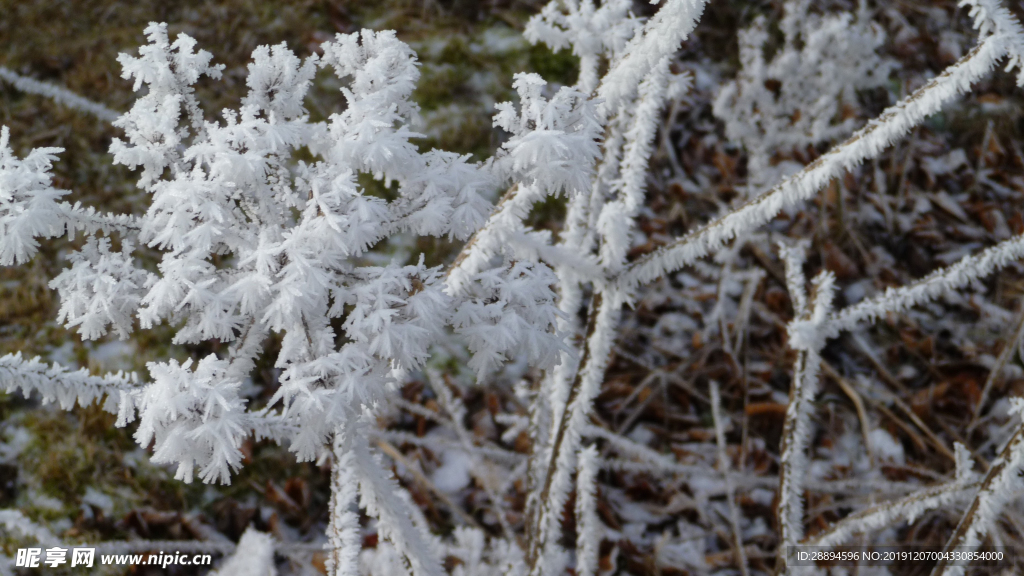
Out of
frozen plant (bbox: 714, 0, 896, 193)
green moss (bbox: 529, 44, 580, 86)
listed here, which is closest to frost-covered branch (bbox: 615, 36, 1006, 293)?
frozen plant (bbox: 714, 0, 896, 193)

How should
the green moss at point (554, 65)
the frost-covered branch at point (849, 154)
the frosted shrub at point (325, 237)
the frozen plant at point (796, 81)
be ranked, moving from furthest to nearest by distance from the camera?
the green moss at point (554, 65)
the frozen plant at point (796, 81)
the frost-covered branch at point (849, 154)
the frosted shrub at point (325, 237)

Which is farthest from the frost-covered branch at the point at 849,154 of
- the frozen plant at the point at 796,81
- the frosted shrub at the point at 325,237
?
the frozen plant at the point at 796,81

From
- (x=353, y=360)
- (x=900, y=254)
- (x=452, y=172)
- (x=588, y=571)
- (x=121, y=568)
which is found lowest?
(x=588, y=571)

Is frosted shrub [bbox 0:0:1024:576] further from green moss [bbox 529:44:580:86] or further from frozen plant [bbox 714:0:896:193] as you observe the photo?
green moss [bbox 529:44:580:86]

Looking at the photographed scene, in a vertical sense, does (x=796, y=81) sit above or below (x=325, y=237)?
above

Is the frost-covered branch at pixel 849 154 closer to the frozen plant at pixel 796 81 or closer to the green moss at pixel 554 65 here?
the frozen plant at pixel 796 81

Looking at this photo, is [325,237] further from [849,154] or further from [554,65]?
[554,65]

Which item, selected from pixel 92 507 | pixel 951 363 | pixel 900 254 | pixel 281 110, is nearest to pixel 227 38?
pixel 92 507

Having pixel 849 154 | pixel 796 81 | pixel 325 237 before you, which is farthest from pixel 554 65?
pixel 325 237

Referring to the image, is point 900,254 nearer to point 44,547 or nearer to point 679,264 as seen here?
point 679,264

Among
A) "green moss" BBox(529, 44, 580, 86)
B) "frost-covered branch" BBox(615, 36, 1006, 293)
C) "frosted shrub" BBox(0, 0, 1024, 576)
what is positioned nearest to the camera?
"frosted shrub" BBox(0, 0, 1024, 576)

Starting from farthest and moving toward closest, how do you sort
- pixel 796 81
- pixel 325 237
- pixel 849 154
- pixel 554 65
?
pixel 554 65 < pixel 796 81 < pixel 849 154 < pixel 325 237
